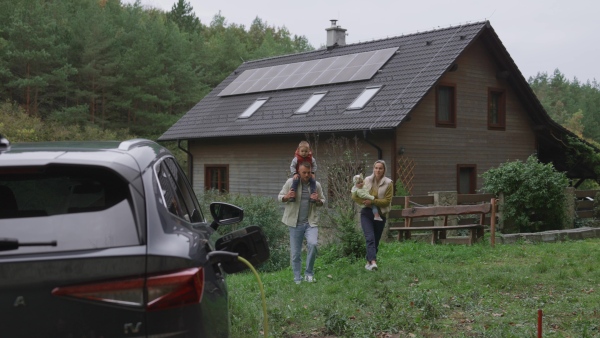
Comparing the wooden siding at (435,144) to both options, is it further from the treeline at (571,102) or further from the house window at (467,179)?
the treeline at (571,102)

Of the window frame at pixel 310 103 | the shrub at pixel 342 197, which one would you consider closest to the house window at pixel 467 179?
the shrub at pixel 342 197

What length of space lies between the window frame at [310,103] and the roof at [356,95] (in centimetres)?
19

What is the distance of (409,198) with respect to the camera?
18469mm

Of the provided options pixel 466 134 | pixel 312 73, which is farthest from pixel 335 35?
pixel 466 134

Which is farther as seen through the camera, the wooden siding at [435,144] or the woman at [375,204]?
the wooden siding at [435,144]

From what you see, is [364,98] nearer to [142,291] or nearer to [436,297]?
[436,297]

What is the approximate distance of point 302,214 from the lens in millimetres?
11555

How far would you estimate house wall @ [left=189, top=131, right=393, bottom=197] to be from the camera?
2641 centimetres

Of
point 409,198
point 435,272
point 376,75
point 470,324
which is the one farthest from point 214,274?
point 376,75

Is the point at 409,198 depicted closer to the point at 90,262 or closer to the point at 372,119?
the point at 372,119

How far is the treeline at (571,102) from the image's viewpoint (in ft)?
256

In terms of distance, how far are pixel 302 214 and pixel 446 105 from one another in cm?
1629

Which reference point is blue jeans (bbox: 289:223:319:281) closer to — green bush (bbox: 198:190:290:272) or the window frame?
green bush (bbox: 198:190:290:272)

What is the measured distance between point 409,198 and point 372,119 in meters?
6.17
